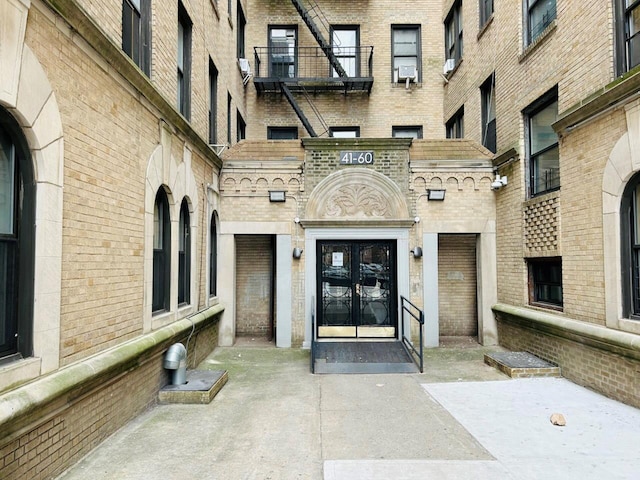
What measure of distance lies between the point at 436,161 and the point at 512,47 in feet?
9.72

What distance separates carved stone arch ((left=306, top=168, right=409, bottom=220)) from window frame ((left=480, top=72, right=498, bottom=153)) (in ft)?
10.1

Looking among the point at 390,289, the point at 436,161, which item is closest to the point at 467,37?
the point at 436,161

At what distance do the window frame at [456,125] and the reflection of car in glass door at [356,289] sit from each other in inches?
224

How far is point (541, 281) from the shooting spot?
8516 millimetres

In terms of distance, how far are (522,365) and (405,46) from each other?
11.8 metres

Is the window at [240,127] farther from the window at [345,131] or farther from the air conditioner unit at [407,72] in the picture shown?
the air conditioner unit at [407,72]

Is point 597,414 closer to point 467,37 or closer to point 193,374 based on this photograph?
point 193,374

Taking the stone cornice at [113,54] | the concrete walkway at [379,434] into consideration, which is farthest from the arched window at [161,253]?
the concrete walkway at [379,434]

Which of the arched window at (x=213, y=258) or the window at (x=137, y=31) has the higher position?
the window at (x=137, y=31)

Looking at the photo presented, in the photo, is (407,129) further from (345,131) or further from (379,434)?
(379,434)

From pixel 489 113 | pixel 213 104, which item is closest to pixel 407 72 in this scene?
pixel 489 113

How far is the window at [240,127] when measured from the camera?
13.3 meters

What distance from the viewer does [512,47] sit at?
366 inches

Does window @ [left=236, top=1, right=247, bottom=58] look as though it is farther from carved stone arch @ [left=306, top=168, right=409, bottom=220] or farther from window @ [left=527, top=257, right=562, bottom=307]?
window @ [left=527, top=257, right=562, bottom=307]
